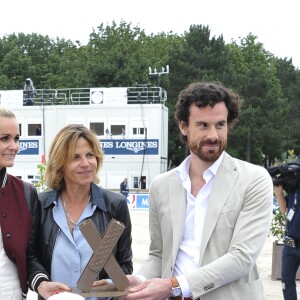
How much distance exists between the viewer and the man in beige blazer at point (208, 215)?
8.71 feet

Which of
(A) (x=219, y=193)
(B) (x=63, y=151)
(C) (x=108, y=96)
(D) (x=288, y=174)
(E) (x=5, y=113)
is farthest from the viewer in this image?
(C) (x=108, y=96)

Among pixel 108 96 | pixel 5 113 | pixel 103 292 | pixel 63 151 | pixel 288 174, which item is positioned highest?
pixel 108 96

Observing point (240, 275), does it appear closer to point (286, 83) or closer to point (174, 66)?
point (174, 66)

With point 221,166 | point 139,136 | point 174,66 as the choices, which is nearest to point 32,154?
point 139,136

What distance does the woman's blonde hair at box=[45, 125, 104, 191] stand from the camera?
3.34 meters

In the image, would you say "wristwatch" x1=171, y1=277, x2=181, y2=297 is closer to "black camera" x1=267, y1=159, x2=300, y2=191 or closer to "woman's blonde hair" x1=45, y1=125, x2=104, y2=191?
"woman's blonde hair" x1=45, y1=125, x2=104, y2=191

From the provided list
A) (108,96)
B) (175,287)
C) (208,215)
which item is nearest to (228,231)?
(208,215)

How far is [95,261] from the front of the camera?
8.96ft

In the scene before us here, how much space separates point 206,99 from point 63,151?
0.96 m

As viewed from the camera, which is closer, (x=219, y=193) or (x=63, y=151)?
(x=219, y=193)

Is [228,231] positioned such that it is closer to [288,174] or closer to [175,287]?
[175,287]

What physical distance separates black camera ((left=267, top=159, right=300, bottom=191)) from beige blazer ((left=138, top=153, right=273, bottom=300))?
3.34 meters

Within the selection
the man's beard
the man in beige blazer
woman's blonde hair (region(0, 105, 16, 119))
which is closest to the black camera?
the man in beige blazer

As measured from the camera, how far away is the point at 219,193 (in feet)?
9.21
